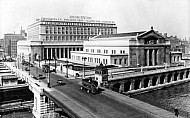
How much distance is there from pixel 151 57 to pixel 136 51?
987cm

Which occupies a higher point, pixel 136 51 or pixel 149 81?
pixel 136 51

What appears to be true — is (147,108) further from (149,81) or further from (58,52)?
(58,52)

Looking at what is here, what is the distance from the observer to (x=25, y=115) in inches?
2311

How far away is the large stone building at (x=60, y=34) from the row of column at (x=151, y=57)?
170 ft

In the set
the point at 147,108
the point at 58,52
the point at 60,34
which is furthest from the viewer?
the point at 60,34

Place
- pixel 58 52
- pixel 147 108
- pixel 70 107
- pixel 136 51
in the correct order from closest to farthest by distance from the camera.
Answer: pixel 147 108 → pixel 70 107 → pixel 136 51 → pixel 58 52

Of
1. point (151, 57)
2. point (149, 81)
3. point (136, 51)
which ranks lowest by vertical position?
point (149, 81)

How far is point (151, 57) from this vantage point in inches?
4129

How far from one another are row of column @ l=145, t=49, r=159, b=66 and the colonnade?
44.1 ft

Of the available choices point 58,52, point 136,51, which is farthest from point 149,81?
point 58,52

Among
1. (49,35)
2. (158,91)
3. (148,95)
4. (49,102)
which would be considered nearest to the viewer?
(49,102)

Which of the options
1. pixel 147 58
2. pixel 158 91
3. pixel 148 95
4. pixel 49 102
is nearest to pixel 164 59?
pixel 147 58

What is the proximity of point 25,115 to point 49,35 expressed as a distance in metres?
95.6

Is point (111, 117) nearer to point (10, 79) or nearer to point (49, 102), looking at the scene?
point (49, 102)
